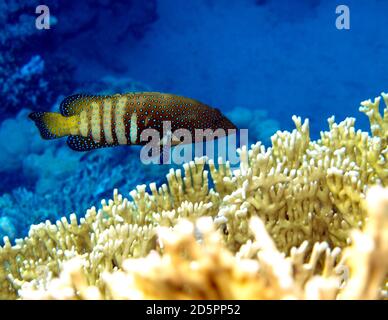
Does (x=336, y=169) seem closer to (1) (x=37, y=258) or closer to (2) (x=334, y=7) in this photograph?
(1) (x=37, y=258)

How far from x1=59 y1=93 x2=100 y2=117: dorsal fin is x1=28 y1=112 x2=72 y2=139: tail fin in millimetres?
69

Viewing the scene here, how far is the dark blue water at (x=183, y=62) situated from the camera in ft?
25.7

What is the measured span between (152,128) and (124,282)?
2.57 metres

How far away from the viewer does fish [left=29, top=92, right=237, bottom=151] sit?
3551mm

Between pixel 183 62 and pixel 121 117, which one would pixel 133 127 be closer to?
pixel 121 117

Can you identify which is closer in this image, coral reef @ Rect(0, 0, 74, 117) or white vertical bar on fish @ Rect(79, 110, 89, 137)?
white vertical bar on fish @ Rect(79, 110, 89, 137)

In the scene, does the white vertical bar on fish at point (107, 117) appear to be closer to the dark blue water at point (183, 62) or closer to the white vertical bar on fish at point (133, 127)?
the white vertical bar on fish at point (133, 127)

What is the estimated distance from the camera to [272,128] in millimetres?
9023

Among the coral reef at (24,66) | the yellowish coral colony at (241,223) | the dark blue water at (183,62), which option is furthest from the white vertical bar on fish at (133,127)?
the coral reef at (24,66)

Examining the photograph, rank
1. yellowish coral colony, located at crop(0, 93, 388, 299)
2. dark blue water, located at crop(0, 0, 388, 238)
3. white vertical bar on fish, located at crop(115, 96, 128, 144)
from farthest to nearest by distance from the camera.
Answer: dark blue water, located at crop(0, 0, 388, 238), white vertical bar on fish, located at crop(115, 96, 128, 144), yellowish coral colony, located at crop(0, 93, 388, 299)

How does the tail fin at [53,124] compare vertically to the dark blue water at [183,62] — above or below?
below

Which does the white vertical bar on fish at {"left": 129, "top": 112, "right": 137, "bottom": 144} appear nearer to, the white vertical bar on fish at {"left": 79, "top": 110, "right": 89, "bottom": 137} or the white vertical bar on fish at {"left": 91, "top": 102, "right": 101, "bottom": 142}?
the white vertical bar on fish at {"left": 91, "top": 102, "right": 101, "bottom": 142}

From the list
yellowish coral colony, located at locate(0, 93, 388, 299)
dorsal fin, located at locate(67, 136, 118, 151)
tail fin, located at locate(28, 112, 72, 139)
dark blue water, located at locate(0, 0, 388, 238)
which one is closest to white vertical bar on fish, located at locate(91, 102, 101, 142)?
dorsal fin, located at locate(67, 136, 118, 151)

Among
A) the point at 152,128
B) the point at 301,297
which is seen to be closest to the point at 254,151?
the point at 152,128
